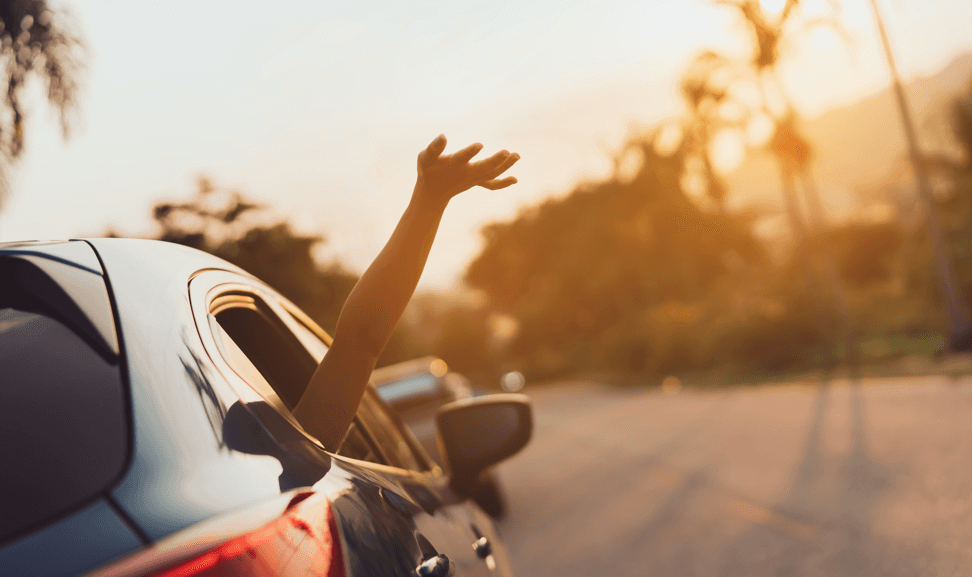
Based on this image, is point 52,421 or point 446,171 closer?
point 52,421

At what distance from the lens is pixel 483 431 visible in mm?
2756

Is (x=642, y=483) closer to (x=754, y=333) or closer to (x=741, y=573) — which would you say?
(x=741, y=573)

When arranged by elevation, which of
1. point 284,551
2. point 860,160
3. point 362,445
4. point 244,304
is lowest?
point 860,160

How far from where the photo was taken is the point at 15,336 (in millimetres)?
1293

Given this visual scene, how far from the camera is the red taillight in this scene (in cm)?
96

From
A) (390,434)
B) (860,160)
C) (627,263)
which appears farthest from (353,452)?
(860,160)

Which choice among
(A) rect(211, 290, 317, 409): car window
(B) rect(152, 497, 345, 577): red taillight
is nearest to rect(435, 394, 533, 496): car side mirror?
(A) rect(211, 290, 317, 409): car window

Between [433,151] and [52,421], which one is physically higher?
[433,151]

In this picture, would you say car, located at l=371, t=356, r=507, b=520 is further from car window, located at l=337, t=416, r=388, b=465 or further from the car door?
car window, located at l=337, t=416, r=388, b=465

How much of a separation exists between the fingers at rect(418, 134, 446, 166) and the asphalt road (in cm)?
461

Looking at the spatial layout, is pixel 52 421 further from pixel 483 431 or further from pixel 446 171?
pixel 483 431

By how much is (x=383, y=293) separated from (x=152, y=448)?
0.83 meters

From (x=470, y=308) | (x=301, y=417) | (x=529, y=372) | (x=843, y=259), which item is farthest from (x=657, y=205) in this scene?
(x=301, y=417)

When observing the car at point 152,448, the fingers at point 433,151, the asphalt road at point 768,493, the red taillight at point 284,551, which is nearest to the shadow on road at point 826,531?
the asphalt road at point 768,493
